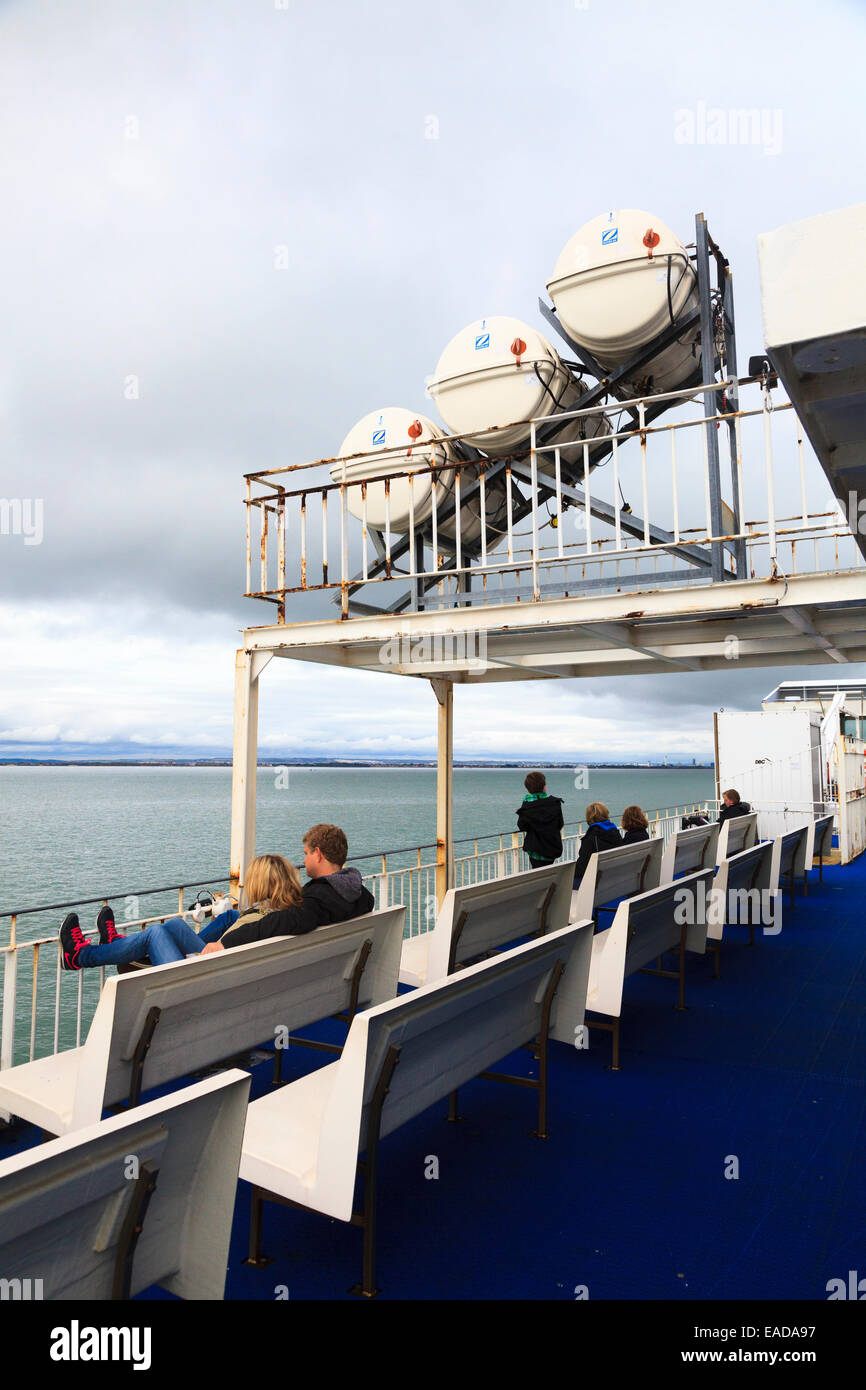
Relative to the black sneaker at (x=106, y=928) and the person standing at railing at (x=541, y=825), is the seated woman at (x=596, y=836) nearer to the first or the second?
the person standing at railing at (x=541, y=825)

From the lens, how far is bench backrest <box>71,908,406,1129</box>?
2871 millimetres

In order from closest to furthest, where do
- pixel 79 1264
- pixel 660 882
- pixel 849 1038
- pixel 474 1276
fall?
pixel 79 1264 < pixel 474 1276 < pixel 849 1038 < pixel 660 882

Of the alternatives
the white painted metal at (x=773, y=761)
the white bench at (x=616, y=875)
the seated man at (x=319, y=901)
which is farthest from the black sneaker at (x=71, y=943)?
the white painted metal at (x=773, y=761)

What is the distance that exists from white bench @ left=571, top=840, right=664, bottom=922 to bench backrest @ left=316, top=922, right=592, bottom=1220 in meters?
2.10

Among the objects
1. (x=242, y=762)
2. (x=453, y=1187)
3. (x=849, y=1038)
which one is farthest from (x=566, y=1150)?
(x=242, y=762)

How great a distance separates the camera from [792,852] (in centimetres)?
961

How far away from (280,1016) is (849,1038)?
3626mm

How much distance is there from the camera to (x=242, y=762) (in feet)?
24.2

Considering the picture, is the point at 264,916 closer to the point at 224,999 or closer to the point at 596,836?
the point at 224,999

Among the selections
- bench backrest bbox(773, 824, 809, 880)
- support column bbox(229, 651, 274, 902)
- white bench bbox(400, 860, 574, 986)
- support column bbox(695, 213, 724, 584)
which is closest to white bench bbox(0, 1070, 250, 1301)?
white bench bbox(400, 860, 574, 986)

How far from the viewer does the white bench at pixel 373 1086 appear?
2465 millimetres

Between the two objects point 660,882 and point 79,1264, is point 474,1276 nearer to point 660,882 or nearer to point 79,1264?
point 79,1264

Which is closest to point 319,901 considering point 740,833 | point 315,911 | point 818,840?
point 315,911

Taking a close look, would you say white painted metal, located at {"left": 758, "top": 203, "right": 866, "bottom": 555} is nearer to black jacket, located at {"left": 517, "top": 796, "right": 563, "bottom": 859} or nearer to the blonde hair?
the blonde hair
